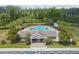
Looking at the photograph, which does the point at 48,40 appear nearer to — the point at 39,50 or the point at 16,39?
the point at 39,50

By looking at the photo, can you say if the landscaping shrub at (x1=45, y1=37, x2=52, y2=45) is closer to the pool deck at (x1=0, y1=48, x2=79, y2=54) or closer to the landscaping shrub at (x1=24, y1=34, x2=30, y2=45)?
the pool deck at (x1=0, y1=48, x2=79, y2=54)

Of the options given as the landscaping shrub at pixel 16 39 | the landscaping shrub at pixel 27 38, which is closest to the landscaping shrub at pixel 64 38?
the landscaping shrub at pixel 27 38

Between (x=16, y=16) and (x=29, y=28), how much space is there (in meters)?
0.21

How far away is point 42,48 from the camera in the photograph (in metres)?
4.49

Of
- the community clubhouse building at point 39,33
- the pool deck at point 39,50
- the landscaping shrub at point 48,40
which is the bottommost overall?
the pool deck at point 39,50

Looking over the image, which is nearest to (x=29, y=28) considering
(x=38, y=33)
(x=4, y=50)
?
(x=38, y=33)

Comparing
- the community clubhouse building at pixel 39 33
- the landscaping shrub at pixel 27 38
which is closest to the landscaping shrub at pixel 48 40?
the community clubhouse building at pixel 39 33

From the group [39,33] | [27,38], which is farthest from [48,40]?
[27,38]

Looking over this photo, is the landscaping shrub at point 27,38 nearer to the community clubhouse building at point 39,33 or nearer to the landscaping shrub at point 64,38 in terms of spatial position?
the community clubhouse building at point 39,33

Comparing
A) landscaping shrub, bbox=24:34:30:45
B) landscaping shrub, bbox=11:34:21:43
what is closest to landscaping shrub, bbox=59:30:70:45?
landscaping shrub, bbox=24:34:30:45

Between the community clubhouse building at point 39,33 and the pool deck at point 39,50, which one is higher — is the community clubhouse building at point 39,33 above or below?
above
